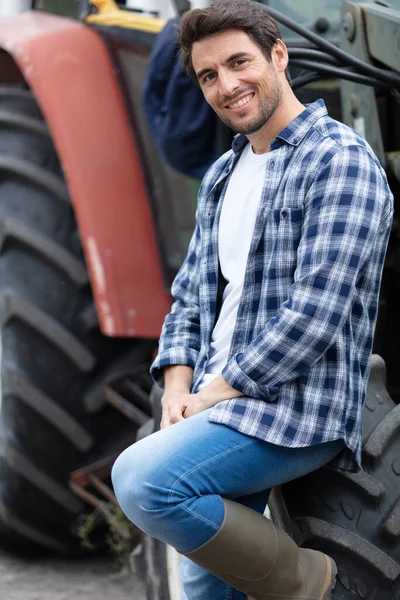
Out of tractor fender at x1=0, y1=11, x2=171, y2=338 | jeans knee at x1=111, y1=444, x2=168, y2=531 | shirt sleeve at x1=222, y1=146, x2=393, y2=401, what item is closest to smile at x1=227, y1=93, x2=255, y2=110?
shirt sleeve at x1=222, y1=146, x2=393, y2=401

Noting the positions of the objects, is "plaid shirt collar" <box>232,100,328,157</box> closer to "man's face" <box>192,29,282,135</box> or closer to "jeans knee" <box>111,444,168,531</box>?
"man's face" <box>192,29,282,135</box>

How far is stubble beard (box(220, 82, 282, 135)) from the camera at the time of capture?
5.92 ft

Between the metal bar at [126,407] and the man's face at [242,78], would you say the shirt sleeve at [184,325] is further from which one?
the metal bar at [126,407]

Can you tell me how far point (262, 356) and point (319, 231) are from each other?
21 centimetres

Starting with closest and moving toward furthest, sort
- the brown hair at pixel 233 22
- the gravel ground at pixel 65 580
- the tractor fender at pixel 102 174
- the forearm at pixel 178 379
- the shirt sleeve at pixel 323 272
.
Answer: the shirt sleeve at pixel 323 272, the brown hair at pixel 233 22, the forearm at pixel 178 379, the tractor fender at pixel 102 174, the gravel ground at pixel 65 580

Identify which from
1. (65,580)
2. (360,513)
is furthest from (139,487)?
(65,580)

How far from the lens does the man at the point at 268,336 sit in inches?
66.6

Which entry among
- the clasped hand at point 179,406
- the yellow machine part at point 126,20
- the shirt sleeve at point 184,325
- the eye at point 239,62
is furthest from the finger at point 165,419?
the yellow machine part at point 126,20

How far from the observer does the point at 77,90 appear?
2939mm

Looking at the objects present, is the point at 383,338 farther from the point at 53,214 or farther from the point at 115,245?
the point at 53,214

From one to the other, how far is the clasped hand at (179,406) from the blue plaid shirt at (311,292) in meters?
0.08

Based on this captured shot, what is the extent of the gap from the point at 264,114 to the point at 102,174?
115 centimetres

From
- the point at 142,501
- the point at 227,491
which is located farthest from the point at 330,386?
the point at 142,501

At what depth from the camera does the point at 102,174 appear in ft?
9.50
